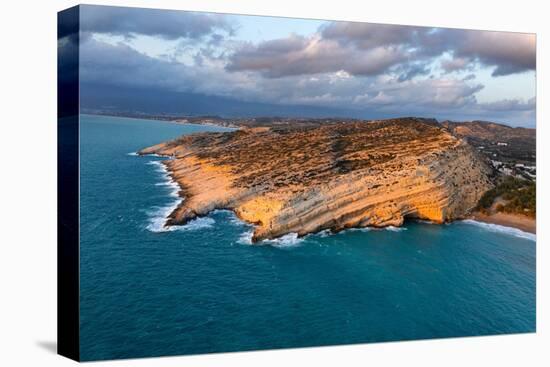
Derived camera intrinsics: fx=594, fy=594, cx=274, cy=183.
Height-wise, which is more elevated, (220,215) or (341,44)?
(341,44)

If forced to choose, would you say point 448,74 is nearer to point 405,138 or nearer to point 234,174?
point 405,138

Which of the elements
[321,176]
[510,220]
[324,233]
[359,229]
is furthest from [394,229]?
[510,220]

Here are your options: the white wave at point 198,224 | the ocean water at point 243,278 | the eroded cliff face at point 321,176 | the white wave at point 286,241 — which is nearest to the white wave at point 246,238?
the ocean water at point 243,278

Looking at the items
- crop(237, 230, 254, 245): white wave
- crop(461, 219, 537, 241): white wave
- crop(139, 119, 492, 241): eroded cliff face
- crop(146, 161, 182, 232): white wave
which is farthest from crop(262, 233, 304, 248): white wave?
crop(461, 219, 537, 241): white wave

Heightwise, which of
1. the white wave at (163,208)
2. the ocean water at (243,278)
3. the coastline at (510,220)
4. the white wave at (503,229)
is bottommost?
the ocean water at (243,278)

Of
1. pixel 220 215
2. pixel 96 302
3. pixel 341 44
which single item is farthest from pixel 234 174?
pixel 96 302

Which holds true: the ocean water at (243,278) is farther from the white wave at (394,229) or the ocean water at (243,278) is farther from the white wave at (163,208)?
the white wave at (394,229)
